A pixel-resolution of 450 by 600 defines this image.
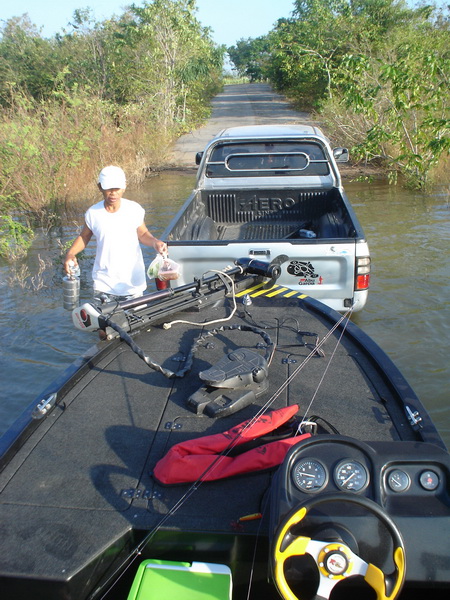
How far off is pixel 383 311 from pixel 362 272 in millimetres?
1925

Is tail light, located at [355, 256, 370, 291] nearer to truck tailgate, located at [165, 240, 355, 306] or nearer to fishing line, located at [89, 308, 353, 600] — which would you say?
truck tailgate, located at [165, 240, 355, 306]

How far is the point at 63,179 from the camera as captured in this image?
36.3 feet

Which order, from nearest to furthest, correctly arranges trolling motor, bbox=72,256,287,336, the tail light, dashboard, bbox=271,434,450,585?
1. dashboard, bbox=271,434,450,585
2. trolling motor, bbox=72,256,287,336
3. the tail light

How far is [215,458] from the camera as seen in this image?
8.32ft

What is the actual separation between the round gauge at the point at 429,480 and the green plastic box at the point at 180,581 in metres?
0.87

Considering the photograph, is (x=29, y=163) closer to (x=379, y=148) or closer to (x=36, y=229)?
(x=36, y=229)

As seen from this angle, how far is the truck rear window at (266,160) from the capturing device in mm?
7410

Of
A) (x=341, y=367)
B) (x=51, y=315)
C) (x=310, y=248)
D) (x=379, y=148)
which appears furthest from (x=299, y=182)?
(x=379, y=148)

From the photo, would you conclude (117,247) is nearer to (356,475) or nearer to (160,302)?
(160,302)

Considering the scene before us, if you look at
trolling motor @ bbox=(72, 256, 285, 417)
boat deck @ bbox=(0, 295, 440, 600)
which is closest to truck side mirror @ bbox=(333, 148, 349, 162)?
trolling motor @ bbox=(72, 256, 285, 417)

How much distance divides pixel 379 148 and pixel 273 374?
38.5 feet

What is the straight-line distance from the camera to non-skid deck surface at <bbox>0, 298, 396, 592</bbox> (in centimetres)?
226

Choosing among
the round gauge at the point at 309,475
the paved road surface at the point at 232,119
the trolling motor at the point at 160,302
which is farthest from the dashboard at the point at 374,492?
the paved road surface at the point at 232,119

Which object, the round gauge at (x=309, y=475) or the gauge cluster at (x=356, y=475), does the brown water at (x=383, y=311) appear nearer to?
the gauge cluster at (x=356, y=475)
